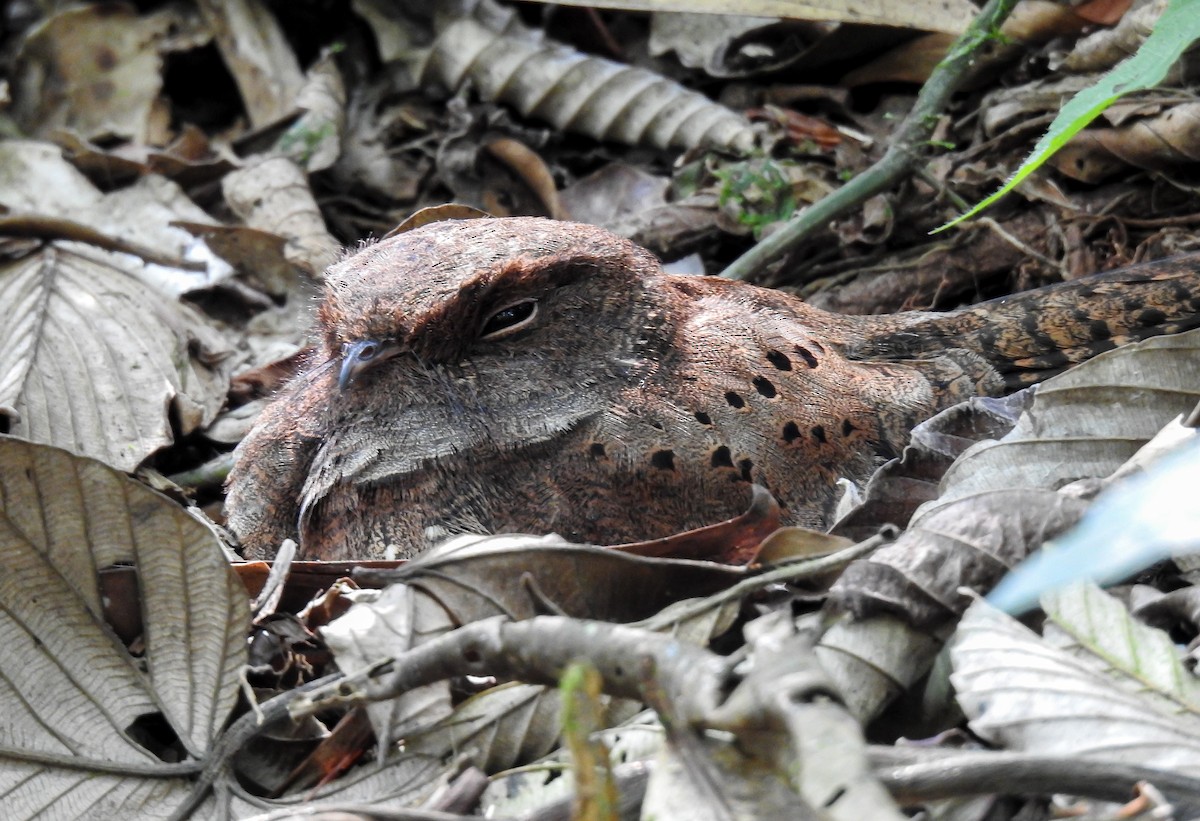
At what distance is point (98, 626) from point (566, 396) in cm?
116

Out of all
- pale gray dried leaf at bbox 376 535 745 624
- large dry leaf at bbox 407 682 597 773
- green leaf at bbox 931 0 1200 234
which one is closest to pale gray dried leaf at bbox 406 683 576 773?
large dry leaf at bbox 407 682 597 773

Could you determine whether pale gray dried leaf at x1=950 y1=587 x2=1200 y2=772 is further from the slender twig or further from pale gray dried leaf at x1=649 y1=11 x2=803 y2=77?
pale gray dried leaf at x1=649 y1=11 x2=803 y2=77

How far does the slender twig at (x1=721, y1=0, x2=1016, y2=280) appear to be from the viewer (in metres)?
4.11

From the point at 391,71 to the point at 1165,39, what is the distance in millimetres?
3935

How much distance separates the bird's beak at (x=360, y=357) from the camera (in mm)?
2992

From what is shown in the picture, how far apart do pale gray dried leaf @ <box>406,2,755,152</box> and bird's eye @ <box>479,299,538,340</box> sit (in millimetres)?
1886

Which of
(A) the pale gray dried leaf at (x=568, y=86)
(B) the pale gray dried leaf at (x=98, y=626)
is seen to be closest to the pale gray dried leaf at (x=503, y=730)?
(B) the pale gray dried leaf at (x=98, y=626)

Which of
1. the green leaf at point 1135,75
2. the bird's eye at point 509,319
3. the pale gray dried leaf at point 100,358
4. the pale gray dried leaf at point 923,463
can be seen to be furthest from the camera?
the pale gray dried leaf at point 100,358

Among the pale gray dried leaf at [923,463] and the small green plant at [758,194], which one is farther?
the small green plant at [758,194]

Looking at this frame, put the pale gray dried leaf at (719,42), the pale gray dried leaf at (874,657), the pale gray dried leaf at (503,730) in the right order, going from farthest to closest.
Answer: the pale gray dried leaf at (719,42) < the pale gray dried leaf at (503,730) < the pale gray dried leaf at (874,657)

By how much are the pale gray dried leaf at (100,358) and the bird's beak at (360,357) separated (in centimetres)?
104

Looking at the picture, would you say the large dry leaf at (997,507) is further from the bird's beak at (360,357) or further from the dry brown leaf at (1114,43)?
the dry brown leaf at (1114,43)

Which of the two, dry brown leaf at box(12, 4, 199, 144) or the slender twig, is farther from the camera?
dry brown leaf at box(12, 4, 199, 144)

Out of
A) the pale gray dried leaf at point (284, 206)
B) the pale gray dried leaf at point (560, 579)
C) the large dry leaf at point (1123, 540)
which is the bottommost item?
the pale gray dried leaf at point (284, 206)
